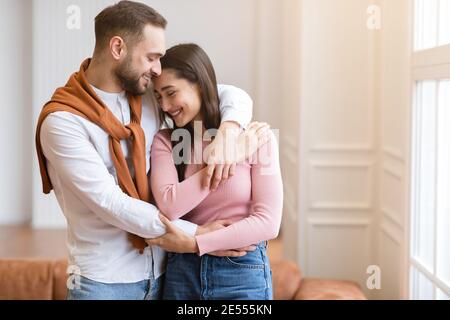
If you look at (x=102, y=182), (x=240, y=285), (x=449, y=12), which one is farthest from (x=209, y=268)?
(x=449, y=12)

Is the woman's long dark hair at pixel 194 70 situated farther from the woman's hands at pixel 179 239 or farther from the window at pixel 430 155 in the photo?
the window at pixel 430 155

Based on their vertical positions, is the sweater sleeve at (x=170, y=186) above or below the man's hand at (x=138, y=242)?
above

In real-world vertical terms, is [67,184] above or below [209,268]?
above

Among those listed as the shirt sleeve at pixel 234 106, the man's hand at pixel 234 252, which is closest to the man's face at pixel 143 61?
the shirt sleeve at pixel 234 106

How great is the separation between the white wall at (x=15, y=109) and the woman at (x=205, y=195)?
0.55m

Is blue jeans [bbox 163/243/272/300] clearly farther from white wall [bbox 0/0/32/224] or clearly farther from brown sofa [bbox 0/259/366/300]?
brown sofa [bbox 0/259/366/300]

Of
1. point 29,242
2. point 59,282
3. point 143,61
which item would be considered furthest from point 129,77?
point 29,242

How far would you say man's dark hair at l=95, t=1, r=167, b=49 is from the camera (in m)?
0.85

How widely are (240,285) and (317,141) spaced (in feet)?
3.57

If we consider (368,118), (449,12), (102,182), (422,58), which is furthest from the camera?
(368,118)

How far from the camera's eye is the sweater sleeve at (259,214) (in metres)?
0.88

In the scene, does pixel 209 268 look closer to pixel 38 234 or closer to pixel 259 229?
pixel 259 229

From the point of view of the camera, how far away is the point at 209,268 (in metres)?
0.91

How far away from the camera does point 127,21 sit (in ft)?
2.80
